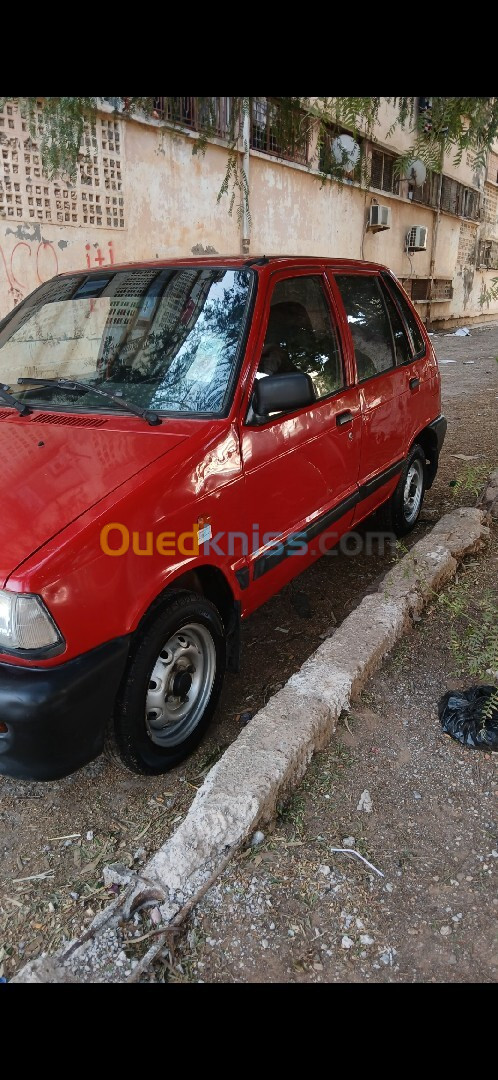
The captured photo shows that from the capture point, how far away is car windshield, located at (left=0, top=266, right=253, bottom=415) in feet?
8.98

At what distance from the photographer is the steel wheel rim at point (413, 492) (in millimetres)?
4766

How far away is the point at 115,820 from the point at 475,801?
4.08ft

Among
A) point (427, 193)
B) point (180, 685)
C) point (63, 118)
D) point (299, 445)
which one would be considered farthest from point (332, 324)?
point (427, 193)

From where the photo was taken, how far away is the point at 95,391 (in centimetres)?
278

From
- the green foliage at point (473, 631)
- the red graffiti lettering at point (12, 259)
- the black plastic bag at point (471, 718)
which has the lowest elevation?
the black plastic bag at point (471, 718)

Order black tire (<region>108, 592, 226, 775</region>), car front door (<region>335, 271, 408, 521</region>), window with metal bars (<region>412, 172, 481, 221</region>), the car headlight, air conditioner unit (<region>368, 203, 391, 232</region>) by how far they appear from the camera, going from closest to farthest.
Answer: the car headlight, black tire (<region>108, 592, 226, 775</region>), car front door (<region>335, 271, 408, 521</region>), air conditioner unit (<region>368, 203, 391, 232</region>), window with metal bars (<region>412, 172, 481, 221</region>)

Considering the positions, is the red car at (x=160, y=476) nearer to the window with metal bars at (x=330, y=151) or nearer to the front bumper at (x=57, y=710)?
the front bumper at (x=57, y=710)

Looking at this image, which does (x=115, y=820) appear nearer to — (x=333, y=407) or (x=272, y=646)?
(x=272, y=646)

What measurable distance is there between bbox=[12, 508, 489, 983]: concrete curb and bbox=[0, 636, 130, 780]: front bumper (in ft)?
1.31

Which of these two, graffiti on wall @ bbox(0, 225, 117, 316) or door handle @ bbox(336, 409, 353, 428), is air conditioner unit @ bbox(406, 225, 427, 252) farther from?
door handle @ bbox(336, 409, 353, 428)

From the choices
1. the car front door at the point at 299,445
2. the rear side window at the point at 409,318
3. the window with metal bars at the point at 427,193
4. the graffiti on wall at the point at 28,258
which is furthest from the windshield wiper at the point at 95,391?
the window with metal bars at the point at 427,193

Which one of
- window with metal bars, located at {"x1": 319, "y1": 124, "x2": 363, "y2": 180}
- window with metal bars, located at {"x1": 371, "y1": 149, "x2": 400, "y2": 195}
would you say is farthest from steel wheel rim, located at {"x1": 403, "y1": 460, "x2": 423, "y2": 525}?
window with metal bars, located at {"x1": 371, "y1": 149, "x2": 400, "y2": 195}

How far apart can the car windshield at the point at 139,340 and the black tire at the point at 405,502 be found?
207cm

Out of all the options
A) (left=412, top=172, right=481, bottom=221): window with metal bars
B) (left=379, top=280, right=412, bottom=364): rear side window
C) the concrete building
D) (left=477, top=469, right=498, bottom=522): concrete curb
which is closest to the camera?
(left=379, top=280, right=412, bottom=364): rear side window
